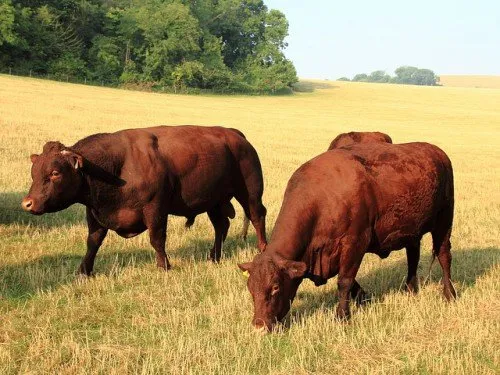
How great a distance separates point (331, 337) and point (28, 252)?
4842mm

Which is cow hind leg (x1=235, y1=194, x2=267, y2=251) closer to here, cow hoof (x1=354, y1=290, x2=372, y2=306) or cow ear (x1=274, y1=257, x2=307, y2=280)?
cow hoof (x1=354, y1=290, x2=372, y2=306)

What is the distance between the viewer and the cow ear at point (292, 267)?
564 centimetres

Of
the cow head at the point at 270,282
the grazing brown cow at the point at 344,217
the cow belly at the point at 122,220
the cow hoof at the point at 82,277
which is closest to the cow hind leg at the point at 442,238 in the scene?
the grazing brown cow at the point at 344,217

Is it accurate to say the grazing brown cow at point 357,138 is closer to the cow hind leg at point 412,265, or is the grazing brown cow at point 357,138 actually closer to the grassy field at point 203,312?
the grassy field at point 203,312

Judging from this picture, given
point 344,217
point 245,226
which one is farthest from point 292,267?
point 245,226

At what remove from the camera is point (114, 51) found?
7025 centimetres

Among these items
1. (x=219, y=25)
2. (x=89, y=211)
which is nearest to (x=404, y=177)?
(x=89, y=211)

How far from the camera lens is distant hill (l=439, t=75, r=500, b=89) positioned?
173m

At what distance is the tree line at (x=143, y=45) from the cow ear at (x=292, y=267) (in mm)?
59253

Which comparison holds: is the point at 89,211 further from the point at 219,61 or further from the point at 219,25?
the point at 219,25

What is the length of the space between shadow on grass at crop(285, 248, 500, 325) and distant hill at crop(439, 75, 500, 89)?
171547mm

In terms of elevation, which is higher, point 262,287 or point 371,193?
point 371,193

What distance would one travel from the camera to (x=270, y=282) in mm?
5586

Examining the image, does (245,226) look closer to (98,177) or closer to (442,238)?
(98,177)
